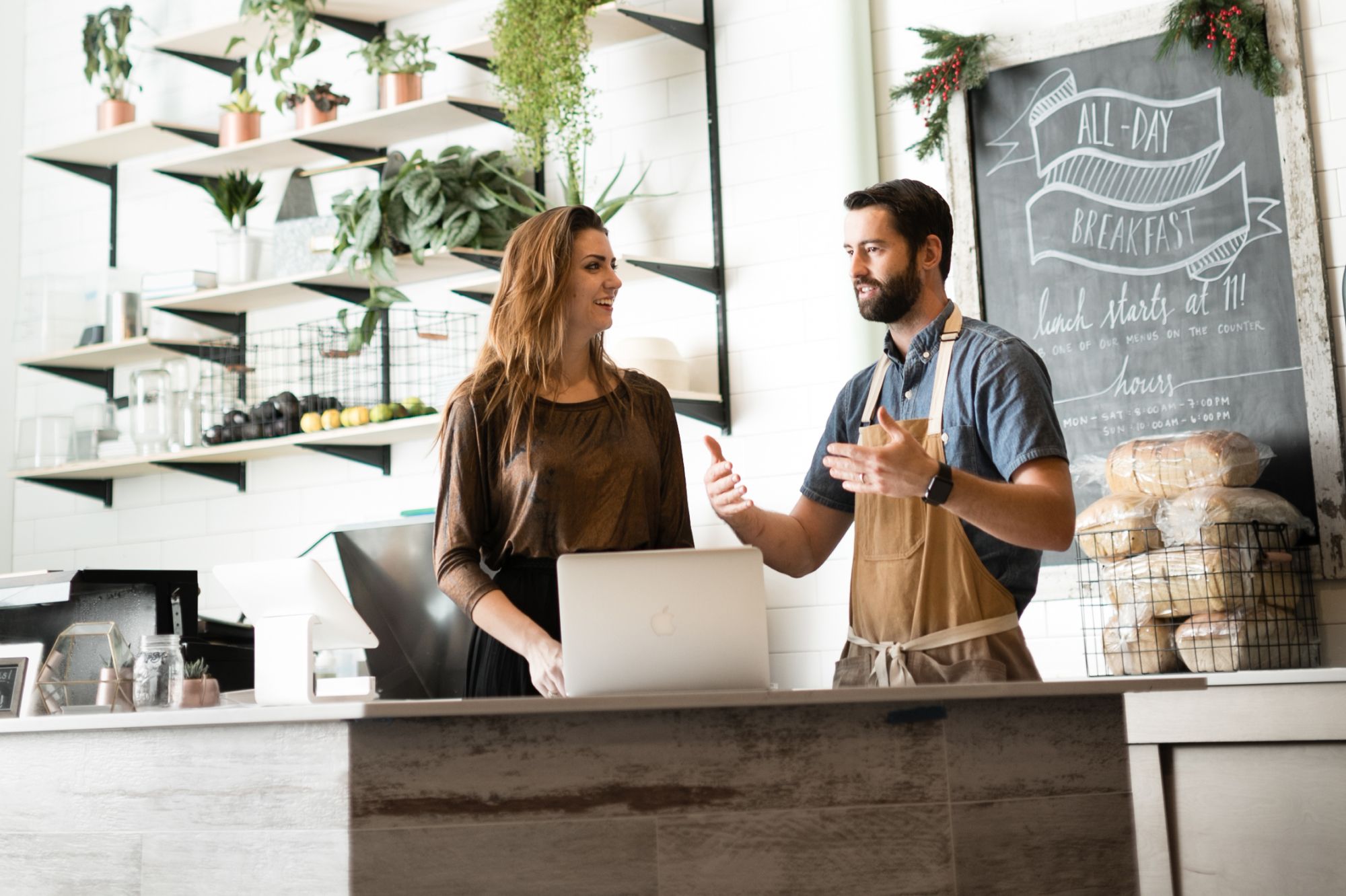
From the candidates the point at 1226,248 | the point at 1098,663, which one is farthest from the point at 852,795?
the point at 1226,248

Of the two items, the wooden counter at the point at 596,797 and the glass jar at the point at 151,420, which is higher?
the glass jar at the point at 151,420

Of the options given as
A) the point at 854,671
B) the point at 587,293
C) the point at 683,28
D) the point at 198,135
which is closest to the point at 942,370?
the point at 854,671

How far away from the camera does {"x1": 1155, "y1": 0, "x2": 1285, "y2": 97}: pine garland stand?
3.37 metres

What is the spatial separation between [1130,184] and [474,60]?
2.03 metres

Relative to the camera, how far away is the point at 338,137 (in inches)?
178

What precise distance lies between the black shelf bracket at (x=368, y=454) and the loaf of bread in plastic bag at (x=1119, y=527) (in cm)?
222

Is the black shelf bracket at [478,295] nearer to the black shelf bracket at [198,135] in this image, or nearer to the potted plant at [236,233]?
the potted plant at [236,233]

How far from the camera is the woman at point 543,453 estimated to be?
240 cm

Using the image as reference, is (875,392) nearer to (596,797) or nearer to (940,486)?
(940,486)

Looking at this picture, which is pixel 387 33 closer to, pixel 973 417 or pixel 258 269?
pixel 258 269

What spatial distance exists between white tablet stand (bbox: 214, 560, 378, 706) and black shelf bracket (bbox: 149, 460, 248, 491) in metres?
2.77

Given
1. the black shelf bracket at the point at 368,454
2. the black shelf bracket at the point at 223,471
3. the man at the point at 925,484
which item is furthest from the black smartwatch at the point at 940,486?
the black shelf bracket at the point at 223,471

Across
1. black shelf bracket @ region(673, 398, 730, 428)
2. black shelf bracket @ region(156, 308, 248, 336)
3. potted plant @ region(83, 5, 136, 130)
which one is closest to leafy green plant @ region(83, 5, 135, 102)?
potted plant @ region(83, 5, 136, 130)

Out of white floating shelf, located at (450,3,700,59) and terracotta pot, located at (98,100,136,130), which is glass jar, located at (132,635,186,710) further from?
terracotta pot, located at (98,100,136,130)
